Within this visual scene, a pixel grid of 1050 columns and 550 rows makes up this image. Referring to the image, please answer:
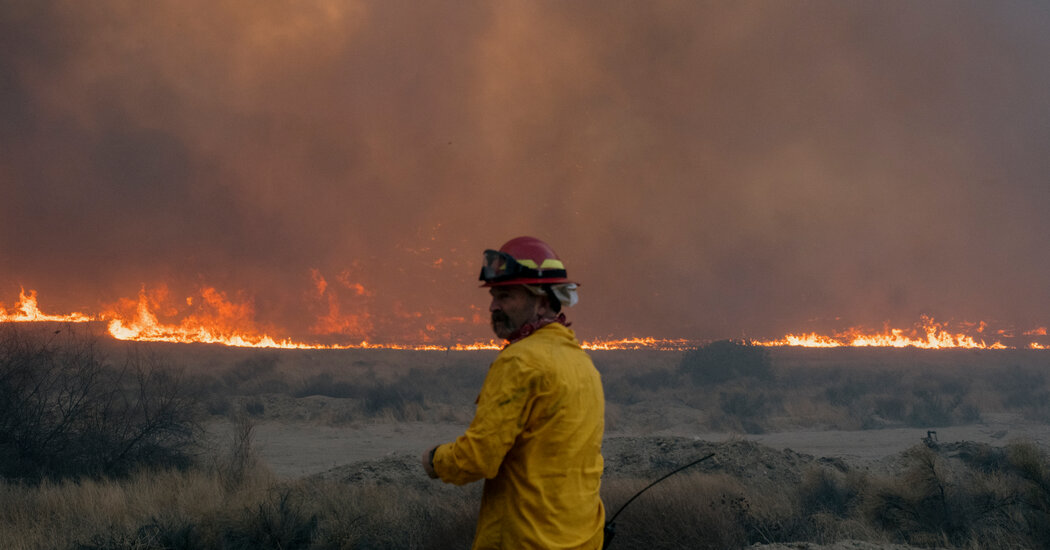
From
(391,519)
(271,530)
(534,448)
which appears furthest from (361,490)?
(534,448)

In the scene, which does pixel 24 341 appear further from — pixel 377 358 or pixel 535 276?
pixel 377 358

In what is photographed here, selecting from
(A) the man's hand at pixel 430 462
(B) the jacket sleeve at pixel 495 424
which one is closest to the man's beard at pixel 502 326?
(B) the jacket sleeve at pixel 495 424

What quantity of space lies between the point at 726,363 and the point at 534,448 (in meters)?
38.8

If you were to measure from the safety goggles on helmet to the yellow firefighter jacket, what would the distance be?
202mm

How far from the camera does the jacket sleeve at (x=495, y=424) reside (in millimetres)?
2801

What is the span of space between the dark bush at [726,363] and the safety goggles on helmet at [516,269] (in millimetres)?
36586

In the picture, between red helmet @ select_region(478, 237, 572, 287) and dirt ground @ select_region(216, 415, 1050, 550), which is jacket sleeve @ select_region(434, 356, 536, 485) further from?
dirt ground @ select_region(216, 415, 1050, 550)

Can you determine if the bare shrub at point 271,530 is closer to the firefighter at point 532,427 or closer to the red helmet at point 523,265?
the firefighter at point 532,427

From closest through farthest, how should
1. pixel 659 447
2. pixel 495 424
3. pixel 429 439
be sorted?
1. pixel 495 424
2. pixel 659 447
3. pixel 429 439

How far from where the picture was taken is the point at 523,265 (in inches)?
122

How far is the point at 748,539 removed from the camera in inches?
309

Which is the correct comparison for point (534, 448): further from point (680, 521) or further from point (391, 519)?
point (391, 519)

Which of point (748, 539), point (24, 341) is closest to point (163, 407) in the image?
point (24, 341)

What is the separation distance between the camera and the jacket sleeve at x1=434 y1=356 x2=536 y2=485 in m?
2.80
